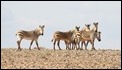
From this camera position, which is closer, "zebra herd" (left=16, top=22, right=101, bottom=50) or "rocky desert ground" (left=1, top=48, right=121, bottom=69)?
"rocky desert ground" (left=1, top=48, right=121, bottom=69)

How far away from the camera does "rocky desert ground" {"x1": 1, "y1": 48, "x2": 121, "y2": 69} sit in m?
18.9

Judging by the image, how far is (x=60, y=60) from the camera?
66.0 feet

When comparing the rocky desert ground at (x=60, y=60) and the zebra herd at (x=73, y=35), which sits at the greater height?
the zebra herd at (x=73, y=35)

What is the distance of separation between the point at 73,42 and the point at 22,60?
8.01 m

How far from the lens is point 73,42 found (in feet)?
90.4

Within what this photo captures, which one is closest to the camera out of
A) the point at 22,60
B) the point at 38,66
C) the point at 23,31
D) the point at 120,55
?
the point at 38,66

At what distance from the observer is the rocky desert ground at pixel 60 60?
61.9 ft

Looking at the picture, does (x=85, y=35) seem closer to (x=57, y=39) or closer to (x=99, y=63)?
(x=57, y=39)

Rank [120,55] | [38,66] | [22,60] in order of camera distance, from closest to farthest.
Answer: [38,66] → [22,60] → [120,55]

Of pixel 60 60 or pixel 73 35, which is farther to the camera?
pixel 73 35

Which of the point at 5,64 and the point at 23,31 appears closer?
the point at 5,64

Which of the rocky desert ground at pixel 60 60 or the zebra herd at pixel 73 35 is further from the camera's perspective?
the zebra herd at pixel 73 35

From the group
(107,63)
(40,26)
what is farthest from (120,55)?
(40,26)

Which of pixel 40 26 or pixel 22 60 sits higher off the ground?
pixel 40 26
